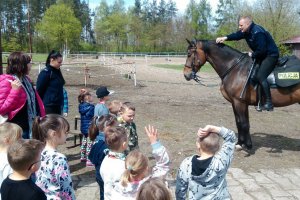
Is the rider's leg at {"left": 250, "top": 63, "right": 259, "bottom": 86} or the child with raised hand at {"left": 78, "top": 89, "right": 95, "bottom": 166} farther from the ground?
the rider's leg at {"left": 250, "top": 63, "right": 259, "bottom": 86}

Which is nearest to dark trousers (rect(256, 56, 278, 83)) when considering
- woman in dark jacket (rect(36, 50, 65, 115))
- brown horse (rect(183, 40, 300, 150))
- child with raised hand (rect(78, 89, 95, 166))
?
brown horse (rect(183, 40, 300, 150))

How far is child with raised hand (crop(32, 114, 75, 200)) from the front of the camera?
293cm

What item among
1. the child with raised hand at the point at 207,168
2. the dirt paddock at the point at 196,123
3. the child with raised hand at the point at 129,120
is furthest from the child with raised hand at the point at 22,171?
the dirt paddock at the point at 196,123

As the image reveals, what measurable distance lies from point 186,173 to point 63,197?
3.46 feet

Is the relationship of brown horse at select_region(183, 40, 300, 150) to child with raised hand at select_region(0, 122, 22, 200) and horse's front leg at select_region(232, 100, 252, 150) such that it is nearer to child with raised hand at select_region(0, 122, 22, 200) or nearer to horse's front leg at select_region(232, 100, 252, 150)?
horse's front leg at select_region(232, 100, 252, 150)

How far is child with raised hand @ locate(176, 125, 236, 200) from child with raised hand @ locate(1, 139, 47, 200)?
1173 millimetres

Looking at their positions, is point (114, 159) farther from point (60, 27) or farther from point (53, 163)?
point (60, 27)

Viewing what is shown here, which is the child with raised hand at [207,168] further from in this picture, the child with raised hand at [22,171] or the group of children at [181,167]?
the child with raised hand at [22,171]

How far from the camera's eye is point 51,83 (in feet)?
17.8

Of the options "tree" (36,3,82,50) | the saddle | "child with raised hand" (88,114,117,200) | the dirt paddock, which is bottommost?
the dirt paddock

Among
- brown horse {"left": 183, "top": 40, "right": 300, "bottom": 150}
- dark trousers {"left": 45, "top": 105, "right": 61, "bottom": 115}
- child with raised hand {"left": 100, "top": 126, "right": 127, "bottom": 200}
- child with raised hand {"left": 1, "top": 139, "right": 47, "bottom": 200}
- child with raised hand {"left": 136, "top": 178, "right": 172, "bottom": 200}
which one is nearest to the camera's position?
child with raised hand {"left": 136, "top": 178, "right": 172, "bottom": 200}

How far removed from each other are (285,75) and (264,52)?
0.64 m

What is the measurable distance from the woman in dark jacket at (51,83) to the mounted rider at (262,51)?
11.2 ft

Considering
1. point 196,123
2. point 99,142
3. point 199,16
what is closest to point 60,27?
point 199,16
